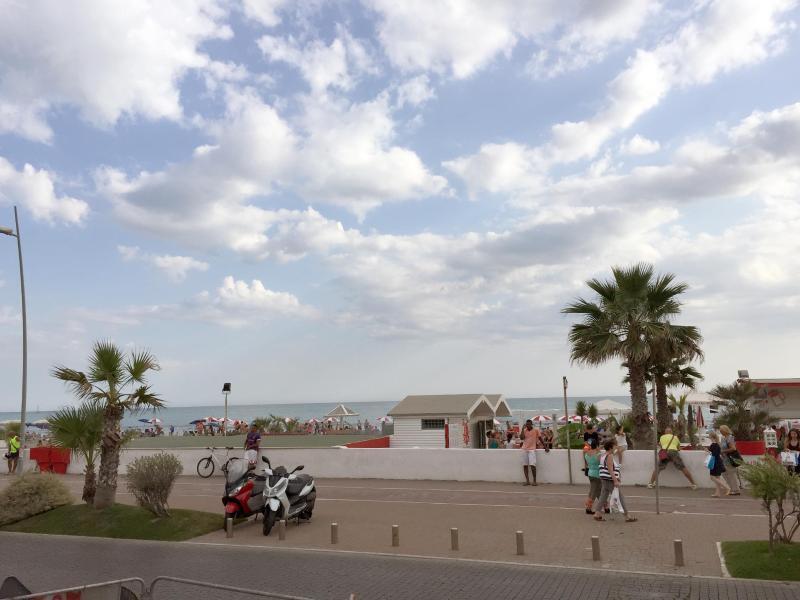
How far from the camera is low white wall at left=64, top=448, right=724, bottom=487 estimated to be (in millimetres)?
18000

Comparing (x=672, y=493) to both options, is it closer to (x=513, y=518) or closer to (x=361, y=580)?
(x=513, y=518)

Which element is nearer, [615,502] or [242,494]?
[615,502]

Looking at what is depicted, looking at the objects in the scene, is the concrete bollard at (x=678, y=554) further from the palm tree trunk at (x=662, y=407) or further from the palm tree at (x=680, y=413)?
the palm tree at (x=680, y=413)

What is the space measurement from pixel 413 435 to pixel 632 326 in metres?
11.4

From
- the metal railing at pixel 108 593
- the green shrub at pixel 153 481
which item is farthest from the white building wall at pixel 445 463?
the metal railing at pixel 108 593

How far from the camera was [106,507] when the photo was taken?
1416 centimetres

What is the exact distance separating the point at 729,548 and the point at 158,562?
8.80 meters

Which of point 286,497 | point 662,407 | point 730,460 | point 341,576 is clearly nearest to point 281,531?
point 286,497

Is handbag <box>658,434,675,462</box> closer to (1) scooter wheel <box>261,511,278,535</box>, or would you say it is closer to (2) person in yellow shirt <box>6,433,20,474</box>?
(1) scooter wheel <box>261,511,278,535</box>

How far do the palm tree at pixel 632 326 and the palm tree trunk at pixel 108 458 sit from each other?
1403 cm

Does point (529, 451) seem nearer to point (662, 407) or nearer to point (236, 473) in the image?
point (662, 407)

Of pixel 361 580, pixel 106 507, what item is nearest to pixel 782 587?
pixel 361 580

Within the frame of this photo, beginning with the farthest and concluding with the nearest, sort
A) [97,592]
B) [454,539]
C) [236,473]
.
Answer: [236,473]
[454,539]
[97,592]

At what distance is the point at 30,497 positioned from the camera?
48.5 feet
